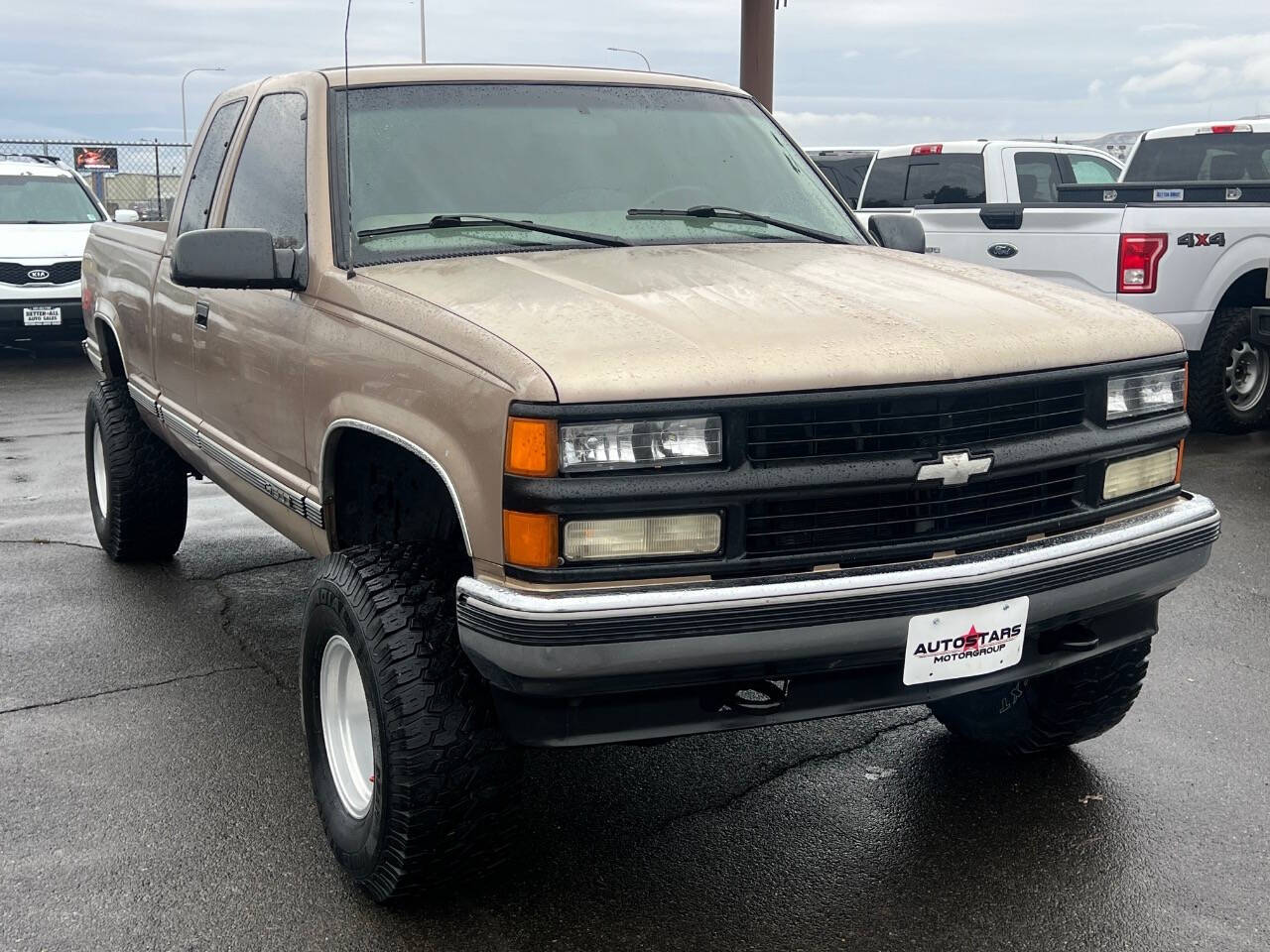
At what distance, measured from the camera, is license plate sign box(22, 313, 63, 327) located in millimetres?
12625

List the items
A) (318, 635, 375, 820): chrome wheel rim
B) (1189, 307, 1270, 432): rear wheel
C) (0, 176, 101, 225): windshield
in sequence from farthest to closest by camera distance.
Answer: (0, 176, 101, 225): windshield → (1189, 307, 1270, 432): rear wheel → (318, 635, 375, 820): chrome wheel rim

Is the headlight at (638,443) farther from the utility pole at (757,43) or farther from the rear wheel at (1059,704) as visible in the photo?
the utility pole at (757,43)

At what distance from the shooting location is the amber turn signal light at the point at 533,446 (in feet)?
8.44

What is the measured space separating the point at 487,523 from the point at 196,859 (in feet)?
4.33

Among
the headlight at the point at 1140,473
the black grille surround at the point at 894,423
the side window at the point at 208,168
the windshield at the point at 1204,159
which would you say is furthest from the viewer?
the windshield at the point at 1204,159

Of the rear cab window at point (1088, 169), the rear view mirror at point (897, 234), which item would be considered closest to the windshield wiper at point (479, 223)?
the rear view mirror at point (897, 234)

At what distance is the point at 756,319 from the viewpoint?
288 centimetres

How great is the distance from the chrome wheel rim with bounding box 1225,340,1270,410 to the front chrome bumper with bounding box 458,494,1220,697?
22.8 feet

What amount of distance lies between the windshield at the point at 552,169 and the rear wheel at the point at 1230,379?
5.47 metres

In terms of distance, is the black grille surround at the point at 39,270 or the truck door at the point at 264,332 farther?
the black grille surround at the point at 39,270

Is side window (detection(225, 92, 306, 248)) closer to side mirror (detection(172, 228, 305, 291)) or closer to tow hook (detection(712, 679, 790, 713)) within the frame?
side mirror (detection(172, 228, 305, 291))

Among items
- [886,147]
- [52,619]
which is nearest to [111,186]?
[886,147]

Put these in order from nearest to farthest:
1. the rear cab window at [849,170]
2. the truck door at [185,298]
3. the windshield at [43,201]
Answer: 1. the truck door at [185,298]
2. the windshield at [43,201]
3. the rear cab window at [849,170]

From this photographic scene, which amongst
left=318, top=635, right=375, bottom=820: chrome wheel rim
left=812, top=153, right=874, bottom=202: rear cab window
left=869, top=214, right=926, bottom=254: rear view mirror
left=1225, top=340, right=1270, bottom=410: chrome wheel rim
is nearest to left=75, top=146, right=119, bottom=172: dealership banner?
left=812, top=153, right=874, bottom=202: rear cab window
